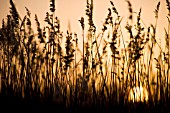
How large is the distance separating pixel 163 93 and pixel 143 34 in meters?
0.69

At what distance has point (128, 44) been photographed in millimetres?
3701

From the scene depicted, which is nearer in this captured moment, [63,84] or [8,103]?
[8,103]

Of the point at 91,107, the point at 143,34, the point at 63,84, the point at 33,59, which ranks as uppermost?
the point at 143,34

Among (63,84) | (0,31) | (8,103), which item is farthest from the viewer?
(0,31)

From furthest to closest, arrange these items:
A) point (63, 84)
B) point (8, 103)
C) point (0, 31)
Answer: point (0, 31) < point (63, 84) < point (8, 103)

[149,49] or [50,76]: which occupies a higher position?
[149,49]

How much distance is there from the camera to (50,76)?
3.82 m

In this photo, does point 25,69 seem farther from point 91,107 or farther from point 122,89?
point 122,89

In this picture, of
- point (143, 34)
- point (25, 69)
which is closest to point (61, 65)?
point (25, 69)

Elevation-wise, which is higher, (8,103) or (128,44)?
(128,44)

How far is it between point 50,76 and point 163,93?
1281 mm

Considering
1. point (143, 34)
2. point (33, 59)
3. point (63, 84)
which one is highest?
point (143, 34)

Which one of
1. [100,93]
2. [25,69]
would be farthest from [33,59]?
[100,93]

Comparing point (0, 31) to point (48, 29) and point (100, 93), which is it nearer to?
point (48, 29)
